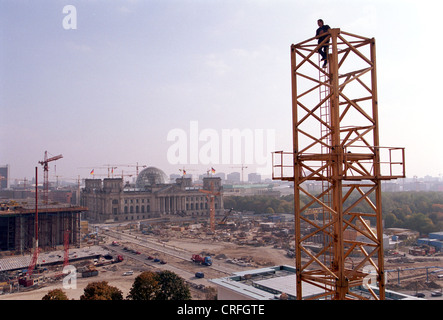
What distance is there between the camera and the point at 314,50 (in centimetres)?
541

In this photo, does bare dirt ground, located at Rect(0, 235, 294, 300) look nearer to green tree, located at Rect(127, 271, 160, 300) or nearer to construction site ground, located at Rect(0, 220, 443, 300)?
construction site ground, located at Rect(0, 220, 443, 300)

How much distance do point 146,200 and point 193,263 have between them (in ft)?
99.9

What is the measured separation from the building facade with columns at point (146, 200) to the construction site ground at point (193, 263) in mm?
13243

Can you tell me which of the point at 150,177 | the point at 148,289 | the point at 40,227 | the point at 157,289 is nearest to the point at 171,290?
the point at 157,289

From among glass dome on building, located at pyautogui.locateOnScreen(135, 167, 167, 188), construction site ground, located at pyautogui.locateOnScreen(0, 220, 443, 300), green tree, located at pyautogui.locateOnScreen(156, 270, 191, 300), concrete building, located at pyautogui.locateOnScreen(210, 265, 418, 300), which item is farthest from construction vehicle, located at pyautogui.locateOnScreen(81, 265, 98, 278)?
glass dome on building, located at pyautogui.locateOnScreen(135, 167, 167, 188)

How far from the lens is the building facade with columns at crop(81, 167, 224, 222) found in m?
49.6

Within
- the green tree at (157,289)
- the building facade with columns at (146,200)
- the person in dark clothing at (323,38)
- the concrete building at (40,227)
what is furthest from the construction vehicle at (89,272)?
the building facade with columns at (146,200)

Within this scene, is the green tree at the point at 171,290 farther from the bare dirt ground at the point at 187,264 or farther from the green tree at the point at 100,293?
the bare dirt ground at the point at 187,264

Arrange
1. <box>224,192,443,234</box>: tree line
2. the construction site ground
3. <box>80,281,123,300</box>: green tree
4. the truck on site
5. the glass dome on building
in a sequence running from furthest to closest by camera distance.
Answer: the glass dome on building → <box>224,192,443,234</box>: tree line → the truck on site → the construction site ground → <box>80,281,123,300</box>: green tree

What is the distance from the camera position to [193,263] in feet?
76.5

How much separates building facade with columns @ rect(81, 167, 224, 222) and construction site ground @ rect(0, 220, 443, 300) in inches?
521

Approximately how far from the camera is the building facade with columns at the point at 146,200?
163ft
